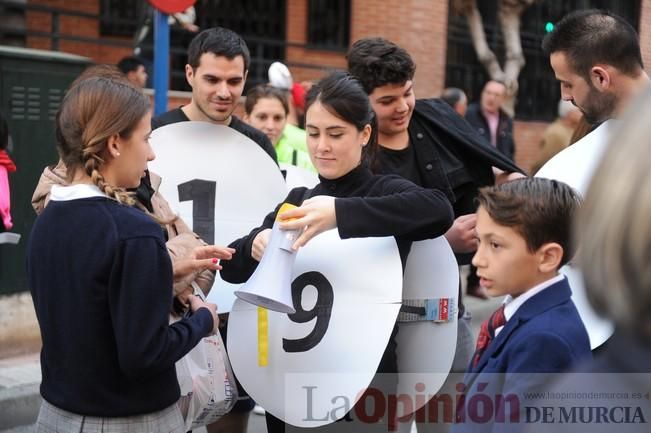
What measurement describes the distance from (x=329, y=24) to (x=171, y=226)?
8.36 meters

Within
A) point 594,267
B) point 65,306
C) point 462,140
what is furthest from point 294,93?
point 594,267

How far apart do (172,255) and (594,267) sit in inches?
71.0

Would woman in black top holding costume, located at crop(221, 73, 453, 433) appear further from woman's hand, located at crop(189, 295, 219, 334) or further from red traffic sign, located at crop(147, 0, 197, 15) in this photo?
red traffic sign, located at crop(147, 0, 197, 15)

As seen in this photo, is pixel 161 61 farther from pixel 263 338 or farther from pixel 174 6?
pixel 263 338

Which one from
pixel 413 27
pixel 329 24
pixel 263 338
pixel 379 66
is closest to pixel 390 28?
pixel 413 27

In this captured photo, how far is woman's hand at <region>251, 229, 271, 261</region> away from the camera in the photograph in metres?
2.61

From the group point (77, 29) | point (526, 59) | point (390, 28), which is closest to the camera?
point (77, 29)

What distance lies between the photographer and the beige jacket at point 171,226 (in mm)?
2602

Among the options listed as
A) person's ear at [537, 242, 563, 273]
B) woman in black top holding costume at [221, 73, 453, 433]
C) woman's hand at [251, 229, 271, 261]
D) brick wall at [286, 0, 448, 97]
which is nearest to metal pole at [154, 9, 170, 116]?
woman in black top holding costume at [221, 73, 453, 433]

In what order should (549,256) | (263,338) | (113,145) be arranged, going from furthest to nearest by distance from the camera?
(263,338) → (113,145) → (549,256)

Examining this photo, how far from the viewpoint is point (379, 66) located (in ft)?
9.78

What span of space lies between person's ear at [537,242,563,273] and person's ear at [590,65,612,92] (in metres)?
0.69

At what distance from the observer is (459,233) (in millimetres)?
2996

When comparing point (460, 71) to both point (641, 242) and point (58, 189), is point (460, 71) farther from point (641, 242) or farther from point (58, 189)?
point (641, 242)
